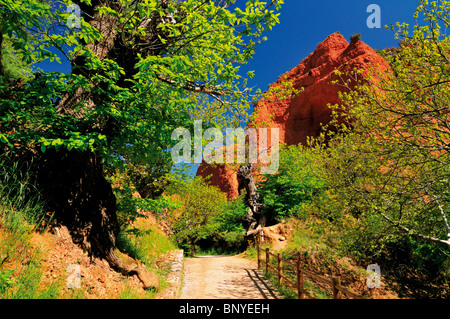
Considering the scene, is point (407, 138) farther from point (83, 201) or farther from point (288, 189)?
point (288, 189)

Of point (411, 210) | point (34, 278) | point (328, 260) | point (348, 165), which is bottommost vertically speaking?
point (328, 260)

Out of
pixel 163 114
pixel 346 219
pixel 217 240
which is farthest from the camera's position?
pixel 217 240

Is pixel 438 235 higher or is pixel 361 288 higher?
pixel 438 235

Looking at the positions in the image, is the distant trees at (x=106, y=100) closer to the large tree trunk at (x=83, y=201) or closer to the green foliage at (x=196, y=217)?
the large tree trunk at (x=83, y=201)

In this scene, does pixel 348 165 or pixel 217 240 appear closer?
pixel 348 165

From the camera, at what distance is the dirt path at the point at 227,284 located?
7762 millimetres

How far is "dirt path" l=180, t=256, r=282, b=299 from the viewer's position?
7762 millimetres

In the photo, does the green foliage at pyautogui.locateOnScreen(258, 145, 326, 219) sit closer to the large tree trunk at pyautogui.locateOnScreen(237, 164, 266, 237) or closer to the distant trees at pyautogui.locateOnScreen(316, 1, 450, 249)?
the large tree trunk at pyautogui.locateOnScreen(237, 164, 266, 237)

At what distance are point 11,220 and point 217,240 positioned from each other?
87.3 ft

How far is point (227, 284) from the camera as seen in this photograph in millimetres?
9273

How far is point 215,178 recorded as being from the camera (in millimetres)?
46719

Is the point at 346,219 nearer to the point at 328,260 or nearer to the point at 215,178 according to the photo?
the point at 328,260

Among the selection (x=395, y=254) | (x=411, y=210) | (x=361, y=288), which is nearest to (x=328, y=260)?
(x=361, y=288)

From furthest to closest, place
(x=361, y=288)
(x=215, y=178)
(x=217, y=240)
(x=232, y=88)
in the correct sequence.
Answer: (x=215, y=178)
(x=217, y=240)
(x=361, y=288)
(x=232, y=88)
